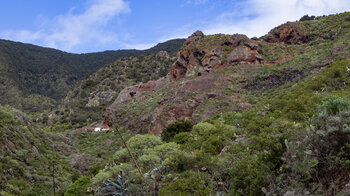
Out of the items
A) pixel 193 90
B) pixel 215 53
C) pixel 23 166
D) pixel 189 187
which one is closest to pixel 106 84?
pixel 215 53

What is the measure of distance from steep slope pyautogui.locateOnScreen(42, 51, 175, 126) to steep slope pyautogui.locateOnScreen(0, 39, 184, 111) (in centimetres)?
1305

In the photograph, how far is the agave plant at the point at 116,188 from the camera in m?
7.08

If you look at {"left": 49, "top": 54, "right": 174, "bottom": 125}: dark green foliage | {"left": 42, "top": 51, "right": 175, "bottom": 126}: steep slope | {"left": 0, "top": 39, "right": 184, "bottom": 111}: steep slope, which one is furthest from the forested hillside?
{"left": 0, "top": 39, "right": 184, "bottom": 111}: steep slope

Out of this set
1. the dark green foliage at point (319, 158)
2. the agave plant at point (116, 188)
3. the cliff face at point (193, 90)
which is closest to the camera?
the dark green foliage at point (319, 158)

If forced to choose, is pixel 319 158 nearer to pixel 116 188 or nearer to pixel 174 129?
pixel 116 188

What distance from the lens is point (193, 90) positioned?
981 inches

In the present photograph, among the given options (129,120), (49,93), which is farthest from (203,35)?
(49,93)

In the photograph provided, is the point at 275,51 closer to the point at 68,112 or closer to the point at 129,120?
the point at 129,120

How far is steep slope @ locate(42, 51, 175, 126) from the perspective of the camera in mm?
52531

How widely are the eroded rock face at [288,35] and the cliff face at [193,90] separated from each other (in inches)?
250

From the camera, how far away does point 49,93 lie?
8294cm

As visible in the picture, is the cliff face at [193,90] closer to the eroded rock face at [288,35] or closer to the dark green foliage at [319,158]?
the eroded rock face at [288,35]

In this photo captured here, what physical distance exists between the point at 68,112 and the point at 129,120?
2748cm

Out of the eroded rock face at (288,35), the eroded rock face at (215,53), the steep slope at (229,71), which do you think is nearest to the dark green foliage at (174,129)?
the steep slope at (229,71)
